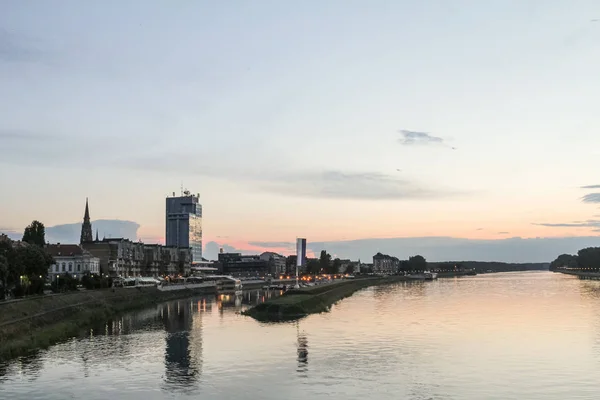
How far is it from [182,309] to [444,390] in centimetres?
8427

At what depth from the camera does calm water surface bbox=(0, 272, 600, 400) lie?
142 ft

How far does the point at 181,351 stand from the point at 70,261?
4778 inches

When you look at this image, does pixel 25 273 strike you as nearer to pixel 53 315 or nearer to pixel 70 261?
pixel 53 315

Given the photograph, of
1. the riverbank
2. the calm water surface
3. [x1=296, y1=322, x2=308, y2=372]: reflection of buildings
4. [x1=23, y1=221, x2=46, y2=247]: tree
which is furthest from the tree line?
[x1=23, y1=221, x2=46, y2=247]: tree

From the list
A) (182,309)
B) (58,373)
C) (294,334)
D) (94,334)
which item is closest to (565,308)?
(294,334)

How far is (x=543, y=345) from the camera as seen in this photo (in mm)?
62312

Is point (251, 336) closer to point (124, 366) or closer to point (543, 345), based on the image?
point (124, 366)

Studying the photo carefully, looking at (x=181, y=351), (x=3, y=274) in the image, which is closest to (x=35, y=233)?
(x=3, y=274)

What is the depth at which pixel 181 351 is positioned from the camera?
61.2 m

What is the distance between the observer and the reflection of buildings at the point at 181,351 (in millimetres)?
48359

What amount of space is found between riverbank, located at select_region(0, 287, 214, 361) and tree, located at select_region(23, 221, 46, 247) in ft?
164

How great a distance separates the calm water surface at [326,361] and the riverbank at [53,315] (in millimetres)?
2860

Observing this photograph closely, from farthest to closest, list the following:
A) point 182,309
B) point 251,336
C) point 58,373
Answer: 1. point 182,309
2. point 251,336
3. point 58,373

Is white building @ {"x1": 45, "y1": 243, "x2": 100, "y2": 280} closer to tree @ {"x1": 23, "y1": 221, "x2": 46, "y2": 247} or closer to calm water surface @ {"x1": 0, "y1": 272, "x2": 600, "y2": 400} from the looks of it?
tree @ {"x1": 23, "y1": 221, "x2": 46, "y2": 247}
